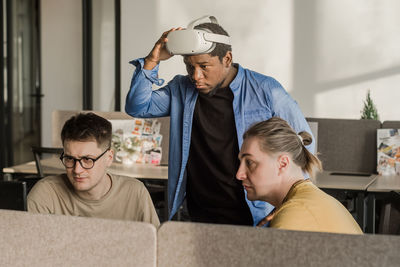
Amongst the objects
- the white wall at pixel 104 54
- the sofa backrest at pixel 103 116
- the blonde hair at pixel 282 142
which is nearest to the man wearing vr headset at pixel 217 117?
the blonde hair at pixel 282 142

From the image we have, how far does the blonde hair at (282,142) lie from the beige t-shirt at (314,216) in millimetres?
235

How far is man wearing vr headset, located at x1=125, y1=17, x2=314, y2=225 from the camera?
7.29 feet

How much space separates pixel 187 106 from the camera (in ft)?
7.70

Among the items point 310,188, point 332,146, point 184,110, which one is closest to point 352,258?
point 310,188

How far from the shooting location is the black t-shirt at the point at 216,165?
2256 millimetres

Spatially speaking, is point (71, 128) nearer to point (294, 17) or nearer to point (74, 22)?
point (294, 17)

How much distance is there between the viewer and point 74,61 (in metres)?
7.04

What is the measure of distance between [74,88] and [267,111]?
5047 millimetres

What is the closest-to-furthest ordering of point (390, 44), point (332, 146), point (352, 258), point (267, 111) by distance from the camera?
point (352, 258) < point (267, 111) < point (332, 146) < point (390, 44)

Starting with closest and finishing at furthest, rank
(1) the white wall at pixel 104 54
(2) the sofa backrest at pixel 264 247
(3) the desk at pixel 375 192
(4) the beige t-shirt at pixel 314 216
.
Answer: (2) the sofa backrest at pixel 264 247 → (4) the beige t-shirt at pixel 314 216 → (3) the desk at pixel 375 192 → (1) the white wall at pixel 104 54

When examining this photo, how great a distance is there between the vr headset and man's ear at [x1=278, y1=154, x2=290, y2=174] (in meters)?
0.55

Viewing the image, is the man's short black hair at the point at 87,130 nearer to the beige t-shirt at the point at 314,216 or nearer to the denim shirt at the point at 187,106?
the denim shirt at the point at 187,106

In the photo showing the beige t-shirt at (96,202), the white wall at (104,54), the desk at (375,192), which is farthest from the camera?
the white wall at (104,54)

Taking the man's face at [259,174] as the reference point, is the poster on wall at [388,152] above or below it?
below
